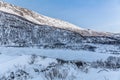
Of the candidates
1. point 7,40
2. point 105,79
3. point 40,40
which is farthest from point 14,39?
point 105,79

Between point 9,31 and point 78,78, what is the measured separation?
74.1 m

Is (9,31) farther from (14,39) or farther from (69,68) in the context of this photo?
(69,68)

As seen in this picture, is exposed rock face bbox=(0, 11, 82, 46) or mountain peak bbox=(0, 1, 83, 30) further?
mountain peak bbox=(0, 1, 83, 30)

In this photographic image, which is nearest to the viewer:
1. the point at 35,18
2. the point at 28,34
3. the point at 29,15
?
the point at 28,34

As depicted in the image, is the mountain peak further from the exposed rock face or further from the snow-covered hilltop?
the exposed rock face

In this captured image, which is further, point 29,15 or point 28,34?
point 29,15

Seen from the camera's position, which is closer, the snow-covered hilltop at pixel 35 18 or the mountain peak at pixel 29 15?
the snow-covered hilltop at pixel 35 18

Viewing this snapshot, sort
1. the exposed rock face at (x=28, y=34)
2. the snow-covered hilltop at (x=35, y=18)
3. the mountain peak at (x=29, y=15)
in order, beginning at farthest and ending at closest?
the mountain peak at (x=29, y=15) → the snow-covered hilltop at (x=35, y=18) → the exposed rock face at (x=28, y=34)

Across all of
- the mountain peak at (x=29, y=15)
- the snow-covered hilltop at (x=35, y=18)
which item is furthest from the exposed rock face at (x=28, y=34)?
the mountain peak at (x=29, y=15)

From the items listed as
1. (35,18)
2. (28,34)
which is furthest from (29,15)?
(28,34)

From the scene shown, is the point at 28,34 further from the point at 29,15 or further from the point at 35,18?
the point at 35,18

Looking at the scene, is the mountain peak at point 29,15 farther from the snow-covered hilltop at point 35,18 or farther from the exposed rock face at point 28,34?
the exposed rock face at point 28,34

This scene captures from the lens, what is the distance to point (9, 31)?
8656 cm

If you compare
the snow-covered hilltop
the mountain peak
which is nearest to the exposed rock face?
the snow-covered hilltop
